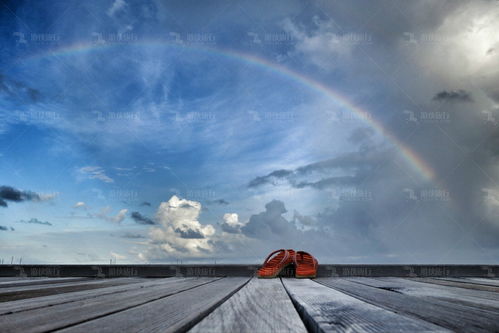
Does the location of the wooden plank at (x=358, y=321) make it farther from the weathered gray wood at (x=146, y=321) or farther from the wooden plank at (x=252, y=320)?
the weathered gray wood at (x=146, y=321)

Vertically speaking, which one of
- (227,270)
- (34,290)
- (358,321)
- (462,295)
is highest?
(358,321)

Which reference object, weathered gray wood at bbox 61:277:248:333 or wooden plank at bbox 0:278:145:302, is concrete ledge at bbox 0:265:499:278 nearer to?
wooden plank at bbox 0:278:145:302

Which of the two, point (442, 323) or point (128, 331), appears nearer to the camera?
point (128, 331)

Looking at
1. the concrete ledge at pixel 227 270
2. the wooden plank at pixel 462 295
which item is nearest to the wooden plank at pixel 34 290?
the wooden plank at pixel 462 295

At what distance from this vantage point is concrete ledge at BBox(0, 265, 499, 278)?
7348 millimetres

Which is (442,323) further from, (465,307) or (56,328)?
(56,328)

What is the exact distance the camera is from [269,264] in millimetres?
6988

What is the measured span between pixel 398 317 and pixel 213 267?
6514 millimetres

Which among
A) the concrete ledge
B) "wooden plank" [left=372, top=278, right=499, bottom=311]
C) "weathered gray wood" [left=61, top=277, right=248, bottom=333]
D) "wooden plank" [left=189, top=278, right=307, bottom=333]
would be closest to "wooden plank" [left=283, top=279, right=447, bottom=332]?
"wooden plank" [left=189, top=278, right=307, bottom=333]

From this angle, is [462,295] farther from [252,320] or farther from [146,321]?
[146,321]

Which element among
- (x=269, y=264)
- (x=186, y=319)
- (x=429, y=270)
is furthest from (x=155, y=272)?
(x=186, y=319)

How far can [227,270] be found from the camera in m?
7.54

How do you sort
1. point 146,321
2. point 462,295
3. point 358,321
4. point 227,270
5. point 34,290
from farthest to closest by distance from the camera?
1. point 227,270
2. point 34,290
3. point 462,295
4. point 146,321
5. point 358,321

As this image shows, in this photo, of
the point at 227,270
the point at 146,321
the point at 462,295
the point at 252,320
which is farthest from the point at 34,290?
the point at 227,270
